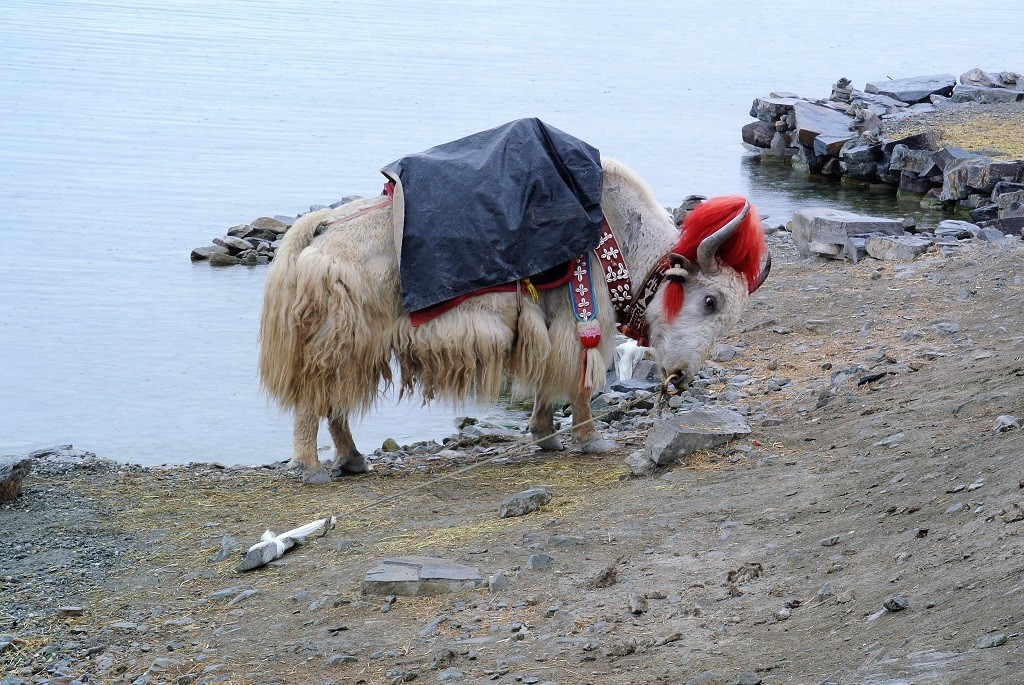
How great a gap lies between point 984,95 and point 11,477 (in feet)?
60.1

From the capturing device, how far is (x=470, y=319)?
19.5 feet

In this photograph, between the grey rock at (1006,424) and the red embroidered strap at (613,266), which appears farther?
the red embroidered strap at (613,266)

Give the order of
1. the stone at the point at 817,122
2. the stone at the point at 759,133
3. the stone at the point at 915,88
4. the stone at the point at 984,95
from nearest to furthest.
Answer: the stone at the point at 817,122 → the stone at the point at 759,133 → the stone at the point at 984,95 → the stone at the point at 915,88

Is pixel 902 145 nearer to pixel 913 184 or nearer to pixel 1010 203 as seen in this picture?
pixel 913 184

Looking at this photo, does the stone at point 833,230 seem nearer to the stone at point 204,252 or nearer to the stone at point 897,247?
the stone at point 897,247

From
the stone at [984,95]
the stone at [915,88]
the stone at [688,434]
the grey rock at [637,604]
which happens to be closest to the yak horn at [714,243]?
the stone at [688,434]

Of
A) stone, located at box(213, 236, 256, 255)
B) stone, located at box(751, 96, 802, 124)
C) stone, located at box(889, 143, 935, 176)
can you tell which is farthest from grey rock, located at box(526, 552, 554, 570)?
stone, located at box(751, 96, 802, 124)

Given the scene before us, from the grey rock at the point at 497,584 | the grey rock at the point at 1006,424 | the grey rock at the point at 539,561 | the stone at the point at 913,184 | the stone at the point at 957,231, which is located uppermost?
the grey rock at the point at 1006,424

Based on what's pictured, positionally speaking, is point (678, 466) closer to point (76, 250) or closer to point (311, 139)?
point (76, 250)

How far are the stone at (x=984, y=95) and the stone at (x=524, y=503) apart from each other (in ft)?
56.7

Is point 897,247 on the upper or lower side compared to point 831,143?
lower

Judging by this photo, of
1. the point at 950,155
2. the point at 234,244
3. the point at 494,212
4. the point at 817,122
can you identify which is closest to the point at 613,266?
the point at 494,212

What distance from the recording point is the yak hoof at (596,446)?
251 inches

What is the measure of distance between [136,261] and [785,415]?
865cm
